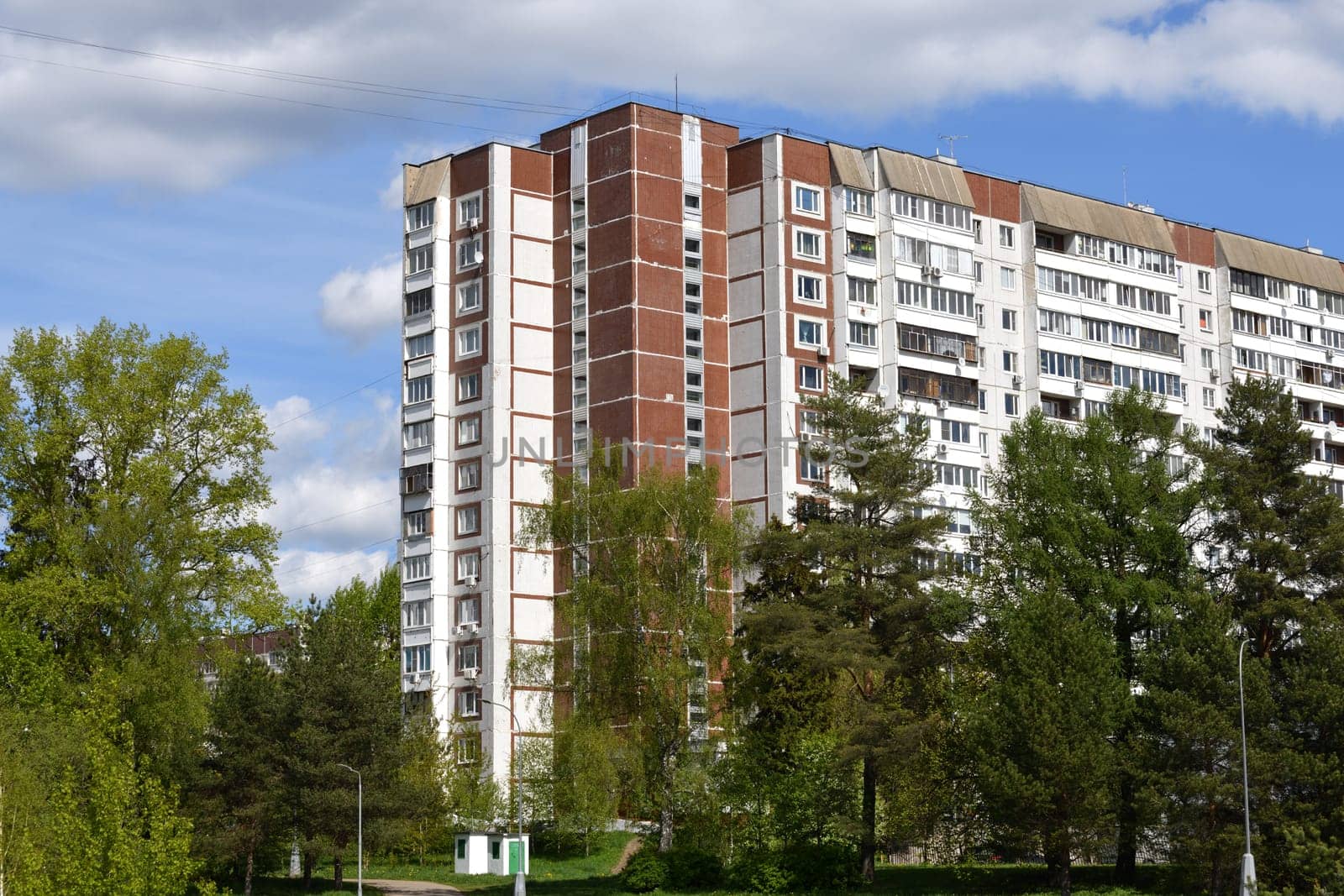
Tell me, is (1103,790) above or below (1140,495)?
below

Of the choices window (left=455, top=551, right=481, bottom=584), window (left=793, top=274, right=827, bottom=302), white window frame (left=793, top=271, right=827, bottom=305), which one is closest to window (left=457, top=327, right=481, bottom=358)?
window (left=455, top=551, right=481, bottom=584)

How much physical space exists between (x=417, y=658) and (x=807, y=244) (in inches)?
1368

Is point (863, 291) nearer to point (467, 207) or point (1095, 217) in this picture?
point (1095, 217)

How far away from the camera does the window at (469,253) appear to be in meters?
110

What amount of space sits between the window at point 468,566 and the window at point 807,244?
26765 millimetres

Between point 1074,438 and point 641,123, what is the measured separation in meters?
39.4

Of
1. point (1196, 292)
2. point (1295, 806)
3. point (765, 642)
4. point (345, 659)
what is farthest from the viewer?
point (1196, 292)

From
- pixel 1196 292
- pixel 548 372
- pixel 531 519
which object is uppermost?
pixel 1196 292

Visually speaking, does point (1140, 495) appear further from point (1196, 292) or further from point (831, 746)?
point (1196, 292)

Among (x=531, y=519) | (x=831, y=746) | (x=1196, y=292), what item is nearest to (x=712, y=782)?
(x=831, y=746)

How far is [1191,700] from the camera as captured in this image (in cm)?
6669

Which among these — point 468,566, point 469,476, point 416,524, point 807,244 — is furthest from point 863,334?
point 416,524

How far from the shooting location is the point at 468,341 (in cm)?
11012

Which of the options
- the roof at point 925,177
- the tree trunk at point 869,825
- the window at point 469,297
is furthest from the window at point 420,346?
the tree trunk at point 869,825
